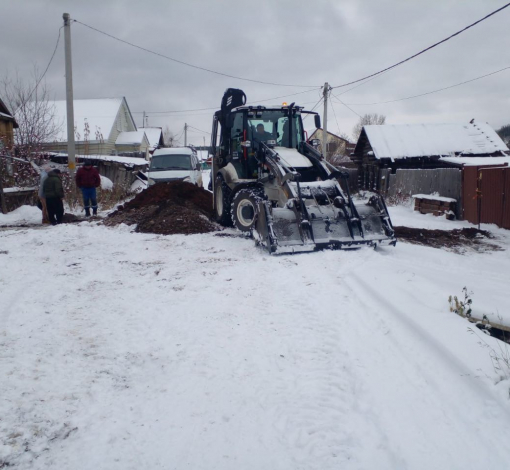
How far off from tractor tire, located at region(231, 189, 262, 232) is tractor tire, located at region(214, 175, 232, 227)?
3.60ft

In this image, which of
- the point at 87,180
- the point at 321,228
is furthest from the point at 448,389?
the point at 87,180

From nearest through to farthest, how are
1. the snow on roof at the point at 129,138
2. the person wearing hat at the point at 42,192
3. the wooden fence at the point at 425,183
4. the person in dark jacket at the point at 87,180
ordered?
the person wearing hat at the point at 42,192 → the person in dark jacket at the point at 87,180 → the wooden fence at the point at 425,183 → the snow on roof at the point at 129,138

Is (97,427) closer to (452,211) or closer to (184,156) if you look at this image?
(452,211)

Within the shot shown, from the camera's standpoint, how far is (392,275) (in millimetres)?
6121

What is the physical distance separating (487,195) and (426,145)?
1467 centimetres

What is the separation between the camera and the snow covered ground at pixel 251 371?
264 cm

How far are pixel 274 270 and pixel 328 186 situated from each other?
269 centimetres

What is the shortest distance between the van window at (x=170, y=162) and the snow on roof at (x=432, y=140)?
12613mm

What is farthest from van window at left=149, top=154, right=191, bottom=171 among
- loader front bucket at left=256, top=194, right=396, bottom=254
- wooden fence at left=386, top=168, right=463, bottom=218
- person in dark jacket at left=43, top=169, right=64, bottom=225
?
loader front bucket at left=256, top=194, right=396, bottom=254

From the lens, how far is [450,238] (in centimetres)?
1002

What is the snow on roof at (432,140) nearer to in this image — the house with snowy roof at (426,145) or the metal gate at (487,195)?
the house with snowy roof at (426,145)

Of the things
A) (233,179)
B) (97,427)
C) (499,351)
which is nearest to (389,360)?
(499,351)

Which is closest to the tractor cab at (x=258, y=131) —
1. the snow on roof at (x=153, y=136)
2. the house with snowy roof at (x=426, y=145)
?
the house with snowy roof at (x=426, y=145)

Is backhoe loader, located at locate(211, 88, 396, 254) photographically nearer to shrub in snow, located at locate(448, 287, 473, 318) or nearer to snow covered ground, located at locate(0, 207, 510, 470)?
snow covered ground, located at locate(0, 207, 510, 470)
